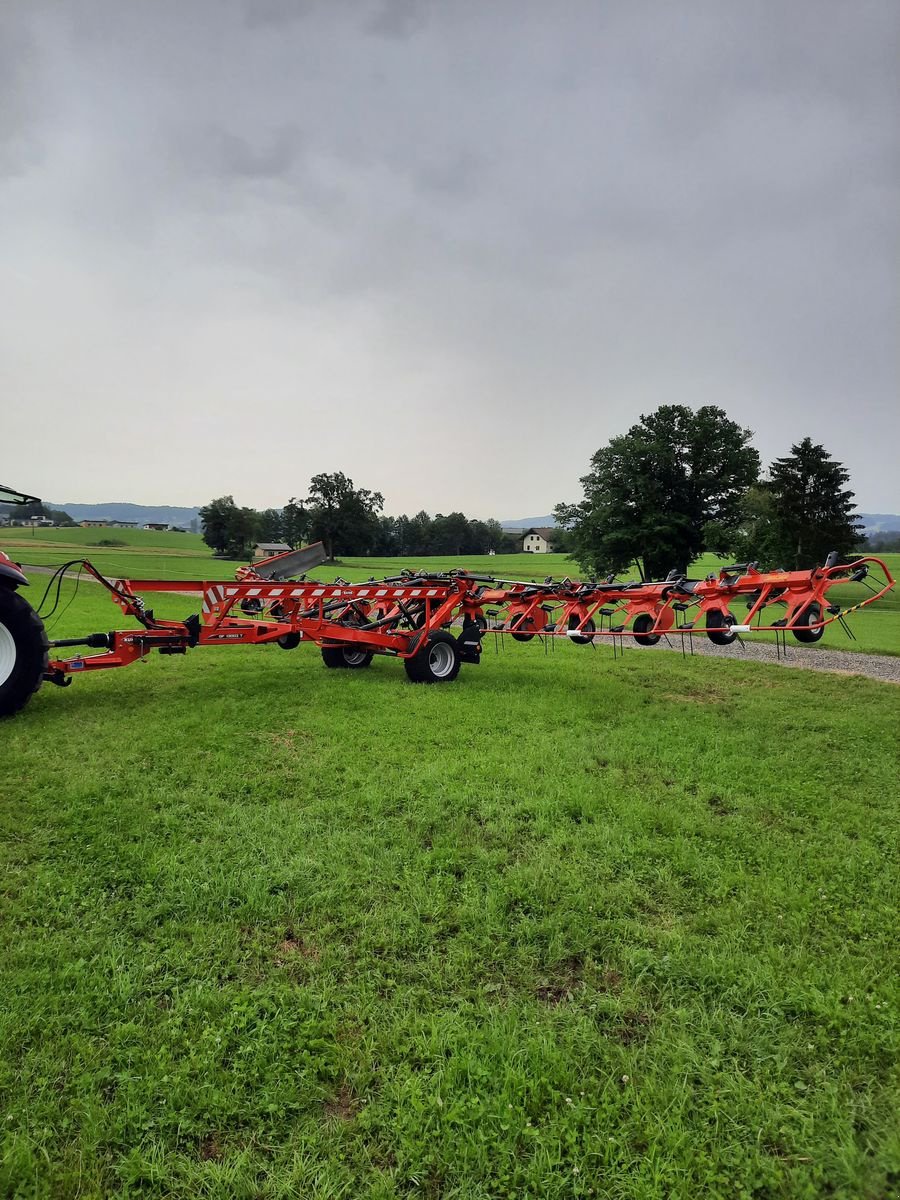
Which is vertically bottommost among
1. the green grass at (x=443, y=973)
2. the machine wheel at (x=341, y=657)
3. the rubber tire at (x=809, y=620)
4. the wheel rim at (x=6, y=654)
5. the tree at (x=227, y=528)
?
the green grass at (x=443, y=973)

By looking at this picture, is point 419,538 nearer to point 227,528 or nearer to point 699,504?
point 227,528

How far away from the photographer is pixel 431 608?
32.9ft

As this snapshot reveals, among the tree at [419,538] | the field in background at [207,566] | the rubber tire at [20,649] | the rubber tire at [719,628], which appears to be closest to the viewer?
the rubber tire at [20,649]

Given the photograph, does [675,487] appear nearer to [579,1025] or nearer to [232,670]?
[232,670]

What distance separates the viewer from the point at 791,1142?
2330 millimetres

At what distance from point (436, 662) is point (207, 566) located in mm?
51325

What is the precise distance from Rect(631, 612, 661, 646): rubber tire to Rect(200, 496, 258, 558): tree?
245 feet

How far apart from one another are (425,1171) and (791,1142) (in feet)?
4.66

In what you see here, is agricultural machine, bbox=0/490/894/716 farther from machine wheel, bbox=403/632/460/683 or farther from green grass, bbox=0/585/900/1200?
green grass, bbox=0/585/900/1200

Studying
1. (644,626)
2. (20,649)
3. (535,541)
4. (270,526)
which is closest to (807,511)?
(644,626)

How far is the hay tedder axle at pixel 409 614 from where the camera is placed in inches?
281

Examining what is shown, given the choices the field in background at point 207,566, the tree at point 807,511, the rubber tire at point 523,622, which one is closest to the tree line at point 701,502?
the tree at point 807,511

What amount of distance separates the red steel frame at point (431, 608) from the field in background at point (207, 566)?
25.1 ft

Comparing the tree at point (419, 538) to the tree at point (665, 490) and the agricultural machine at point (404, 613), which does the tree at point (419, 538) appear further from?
the agricultural machine at point (404, 613)
